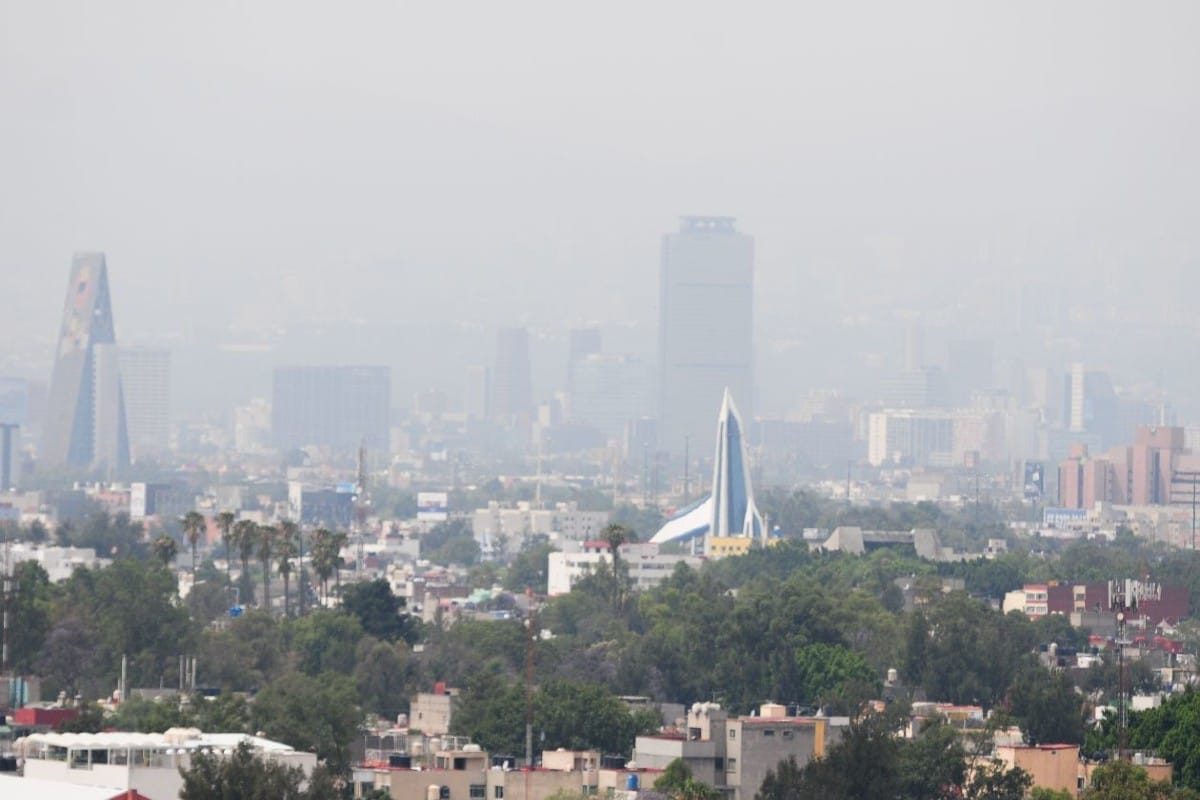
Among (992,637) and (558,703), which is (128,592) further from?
(558,703)

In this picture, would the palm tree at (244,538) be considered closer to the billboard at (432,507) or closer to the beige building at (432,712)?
the beige building at (432,712)

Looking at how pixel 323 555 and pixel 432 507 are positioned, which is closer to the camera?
pixel 323 555

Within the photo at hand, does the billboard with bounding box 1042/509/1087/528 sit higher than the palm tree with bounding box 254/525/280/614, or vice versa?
the billboard with bounding box 1042/509/1087/528

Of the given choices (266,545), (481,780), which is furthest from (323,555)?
(481,780)

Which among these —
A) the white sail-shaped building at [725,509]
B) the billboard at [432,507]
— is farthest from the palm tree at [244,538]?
the billboard at [432,507]

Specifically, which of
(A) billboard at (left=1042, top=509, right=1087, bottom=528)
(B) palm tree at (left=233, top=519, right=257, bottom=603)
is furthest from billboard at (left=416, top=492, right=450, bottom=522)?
(B) palm tree at (left=233, top=519, right=257, bottom=603)

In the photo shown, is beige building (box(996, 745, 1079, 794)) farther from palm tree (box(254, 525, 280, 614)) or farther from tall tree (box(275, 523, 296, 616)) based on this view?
palm tree (box(254, 525, 280, 614))

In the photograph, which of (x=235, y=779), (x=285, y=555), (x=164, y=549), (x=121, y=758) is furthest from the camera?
(x=164, y=549)

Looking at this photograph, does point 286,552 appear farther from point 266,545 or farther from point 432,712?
point 432,712
